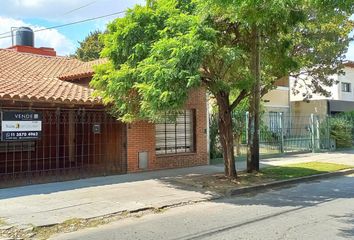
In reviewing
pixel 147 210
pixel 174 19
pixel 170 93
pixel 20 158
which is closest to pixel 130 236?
pixel 147 210

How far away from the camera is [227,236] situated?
7254 millimetres

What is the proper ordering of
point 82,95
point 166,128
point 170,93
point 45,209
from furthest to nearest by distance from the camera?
point 166,128, point 82,95, point 170,93, point 45,209

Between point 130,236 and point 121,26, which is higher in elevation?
point 121,26

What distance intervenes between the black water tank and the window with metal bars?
12401 millimetres

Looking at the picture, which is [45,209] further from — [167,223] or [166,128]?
[166,128]

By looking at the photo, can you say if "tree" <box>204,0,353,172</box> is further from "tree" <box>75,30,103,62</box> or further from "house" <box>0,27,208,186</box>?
"tree" <box>75,30,103,62</box>

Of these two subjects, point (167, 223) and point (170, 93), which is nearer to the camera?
point (167, 223)

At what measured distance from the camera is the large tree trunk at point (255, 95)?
43.8 feet

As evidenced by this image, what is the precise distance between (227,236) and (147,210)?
2856mm

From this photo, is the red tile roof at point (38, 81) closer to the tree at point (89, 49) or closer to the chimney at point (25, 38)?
the chimney at point (25, 38)

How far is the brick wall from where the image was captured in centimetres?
1513

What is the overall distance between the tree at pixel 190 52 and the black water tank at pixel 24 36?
13.1m

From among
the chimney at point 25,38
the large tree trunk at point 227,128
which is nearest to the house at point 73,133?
the large tree trunk at point 227,128

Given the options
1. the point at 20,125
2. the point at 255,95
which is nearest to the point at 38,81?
the point at 20,125
